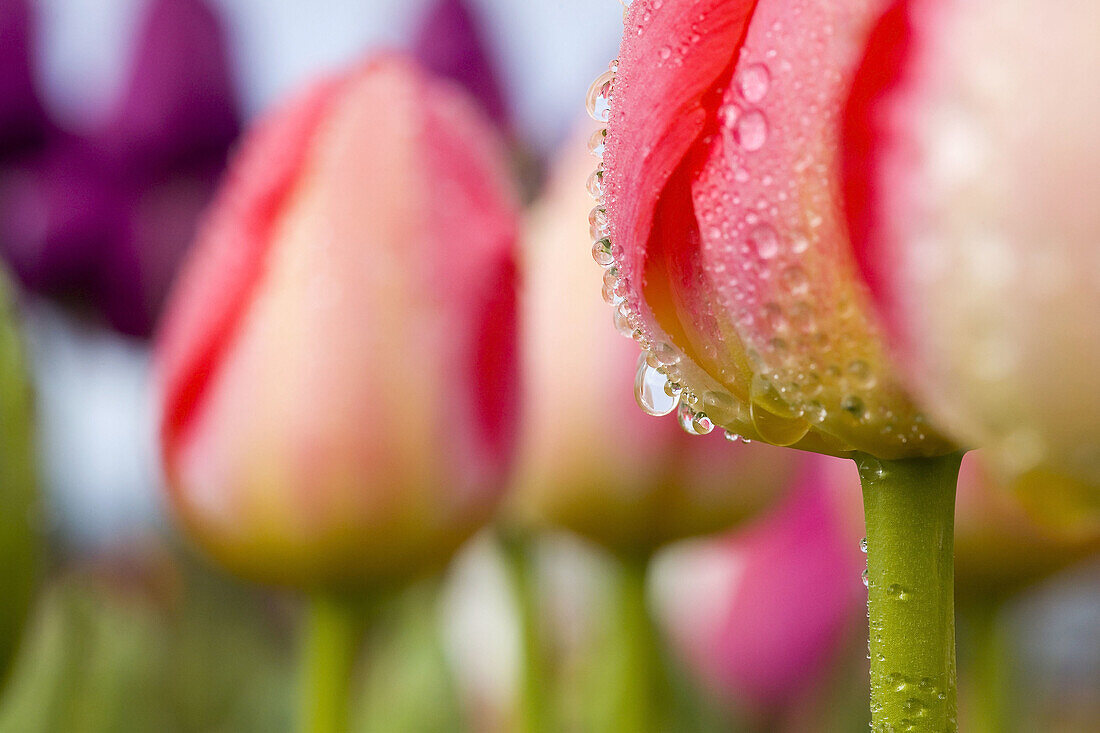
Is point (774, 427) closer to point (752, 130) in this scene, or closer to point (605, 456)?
point (752, 130)

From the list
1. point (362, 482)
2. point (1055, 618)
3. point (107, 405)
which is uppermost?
point (362, 482)

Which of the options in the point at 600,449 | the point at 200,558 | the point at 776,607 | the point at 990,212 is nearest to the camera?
the point at 990,212

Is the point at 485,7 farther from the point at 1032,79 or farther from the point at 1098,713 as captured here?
the point at 1098,713

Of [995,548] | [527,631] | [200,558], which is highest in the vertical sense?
[995,548]

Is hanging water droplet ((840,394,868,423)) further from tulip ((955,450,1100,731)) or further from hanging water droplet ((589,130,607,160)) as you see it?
tulip ((955,450,1100,731))


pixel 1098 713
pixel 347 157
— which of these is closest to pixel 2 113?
pixel 347 157

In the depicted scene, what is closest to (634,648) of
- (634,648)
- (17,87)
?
(634,648)

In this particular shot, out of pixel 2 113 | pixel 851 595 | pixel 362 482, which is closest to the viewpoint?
pixel 362 482
